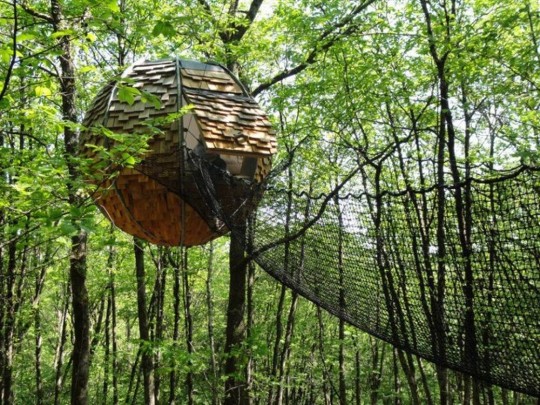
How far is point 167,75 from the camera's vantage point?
1.75 metres

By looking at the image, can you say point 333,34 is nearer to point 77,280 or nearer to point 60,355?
point 77,280

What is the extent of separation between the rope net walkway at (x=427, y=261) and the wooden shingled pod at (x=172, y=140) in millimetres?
62

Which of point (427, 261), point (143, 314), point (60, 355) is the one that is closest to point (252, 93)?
point (427, 261)

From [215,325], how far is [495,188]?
1384 centimetres

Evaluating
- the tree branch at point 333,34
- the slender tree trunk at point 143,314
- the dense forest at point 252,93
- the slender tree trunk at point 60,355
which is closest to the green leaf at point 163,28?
the dense forest at point 252,93

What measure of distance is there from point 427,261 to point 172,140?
3.92 ft

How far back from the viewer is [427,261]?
2033 mm

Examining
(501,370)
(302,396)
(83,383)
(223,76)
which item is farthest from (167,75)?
(302,396)

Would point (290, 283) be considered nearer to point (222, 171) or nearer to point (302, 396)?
point (222, 171)

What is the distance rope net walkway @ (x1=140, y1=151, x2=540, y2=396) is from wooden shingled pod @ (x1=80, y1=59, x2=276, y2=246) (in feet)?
0.20

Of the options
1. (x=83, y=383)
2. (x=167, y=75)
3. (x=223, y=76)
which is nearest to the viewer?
(x=167, y=75)

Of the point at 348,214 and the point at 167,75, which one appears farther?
the point at 348,214

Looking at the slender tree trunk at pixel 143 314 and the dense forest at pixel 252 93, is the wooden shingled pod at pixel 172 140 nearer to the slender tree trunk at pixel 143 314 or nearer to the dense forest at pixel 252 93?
the dense forest at pixel 252 93

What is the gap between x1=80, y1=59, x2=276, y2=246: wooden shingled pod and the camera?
165cm
